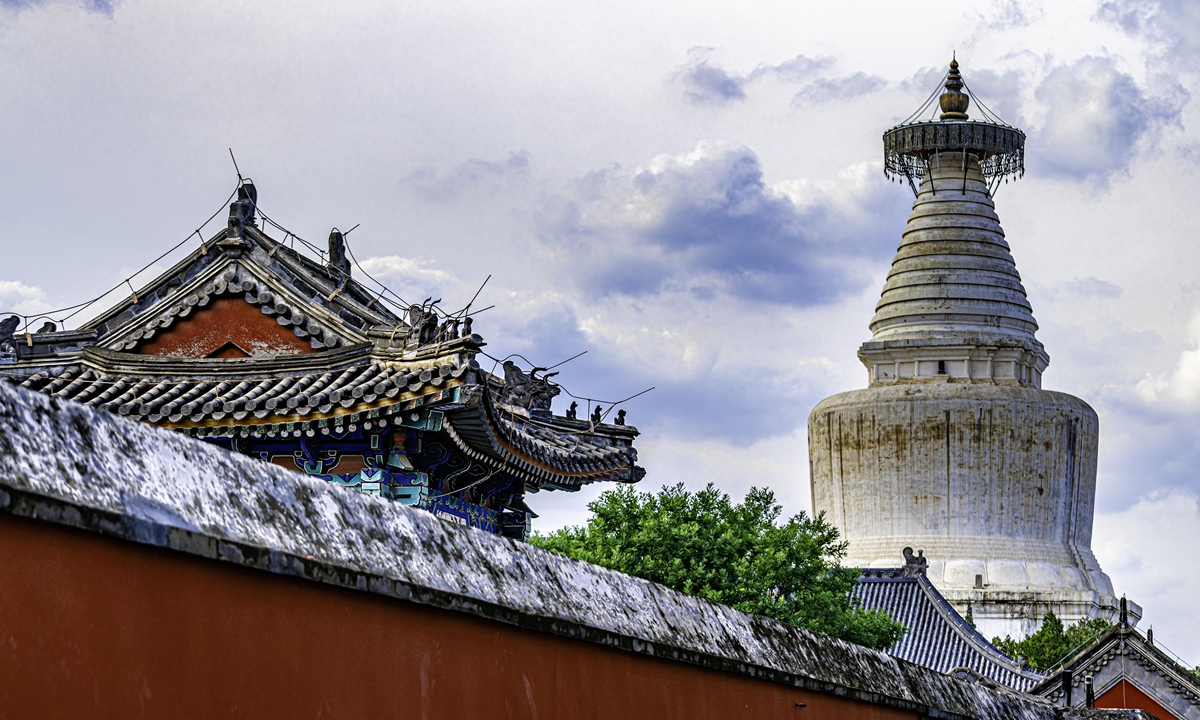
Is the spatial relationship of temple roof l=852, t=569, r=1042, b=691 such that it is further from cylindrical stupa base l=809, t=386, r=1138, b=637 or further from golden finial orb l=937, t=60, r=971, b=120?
golden finial orb l=937, t=60, r=971, b=120

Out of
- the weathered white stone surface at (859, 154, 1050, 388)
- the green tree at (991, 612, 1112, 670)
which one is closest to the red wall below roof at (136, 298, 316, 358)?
the green tree at (991, 612, 1112, 670)

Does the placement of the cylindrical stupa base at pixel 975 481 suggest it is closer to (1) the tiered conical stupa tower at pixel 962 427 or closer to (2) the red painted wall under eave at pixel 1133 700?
(1) the tiered conical stupa tower at pixel 962 427

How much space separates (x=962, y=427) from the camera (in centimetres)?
4691

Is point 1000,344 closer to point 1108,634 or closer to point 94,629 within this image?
point 1108,634

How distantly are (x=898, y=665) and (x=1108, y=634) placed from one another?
17.4 metres

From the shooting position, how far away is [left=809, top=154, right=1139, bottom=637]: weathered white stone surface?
1842 inches

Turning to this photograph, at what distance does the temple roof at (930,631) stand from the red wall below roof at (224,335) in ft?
65.8

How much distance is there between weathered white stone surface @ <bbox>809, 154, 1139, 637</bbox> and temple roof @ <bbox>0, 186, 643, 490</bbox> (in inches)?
1388

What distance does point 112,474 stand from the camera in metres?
3.46

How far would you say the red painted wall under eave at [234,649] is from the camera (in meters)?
3.18

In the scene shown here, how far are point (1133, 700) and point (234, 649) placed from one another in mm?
21967

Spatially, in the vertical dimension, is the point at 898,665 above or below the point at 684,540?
below

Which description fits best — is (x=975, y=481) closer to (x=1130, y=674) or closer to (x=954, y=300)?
(x=954, y=300)

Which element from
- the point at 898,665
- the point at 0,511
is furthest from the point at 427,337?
the point at 0,511
